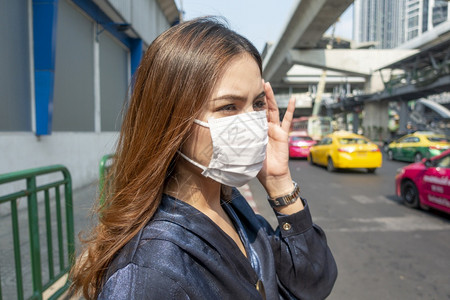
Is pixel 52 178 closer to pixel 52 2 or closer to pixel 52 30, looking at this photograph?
pixel 52 30

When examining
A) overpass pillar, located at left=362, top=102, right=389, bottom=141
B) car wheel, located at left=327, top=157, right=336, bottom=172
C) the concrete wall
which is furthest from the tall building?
the concrete wall

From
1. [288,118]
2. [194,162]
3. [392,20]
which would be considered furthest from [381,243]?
[392,20]

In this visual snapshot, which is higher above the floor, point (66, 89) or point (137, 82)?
point (66, 89)

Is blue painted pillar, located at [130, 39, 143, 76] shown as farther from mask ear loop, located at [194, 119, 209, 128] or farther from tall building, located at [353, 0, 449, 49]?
tall building, located at [353, 0, 449, 49]

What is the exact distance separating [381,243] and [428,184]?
7.21 feet

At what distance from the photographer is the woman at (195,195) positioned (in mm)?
917

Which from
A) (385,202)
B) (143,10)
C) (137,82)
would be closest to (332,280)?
(137,82)

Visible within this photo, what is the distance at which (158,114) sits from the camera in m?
1.08

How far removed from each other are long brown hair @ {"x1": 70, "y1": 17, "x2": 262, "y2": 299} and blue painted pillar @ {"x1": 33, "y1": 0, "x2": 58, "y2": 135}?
6081 mm

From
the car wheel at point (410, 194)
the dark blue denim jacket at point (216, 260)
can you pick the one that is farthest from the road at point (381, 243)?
the dark blue denim jacket at point (216, 260)

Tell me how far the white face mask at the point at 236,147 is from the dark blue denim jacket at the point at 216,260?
198 millimetres

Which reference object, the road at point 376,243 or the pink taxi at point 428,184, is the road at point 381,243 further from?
the pink taxi at point 428,184

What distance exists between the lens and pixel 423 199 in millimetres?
6137

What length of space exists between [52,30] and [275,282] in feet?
21.9
